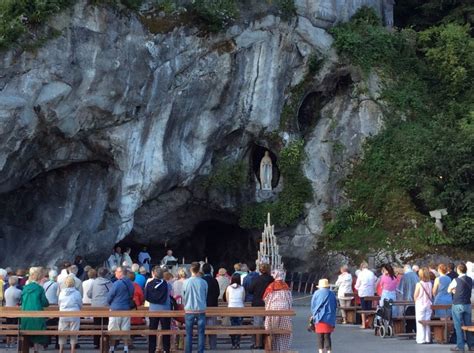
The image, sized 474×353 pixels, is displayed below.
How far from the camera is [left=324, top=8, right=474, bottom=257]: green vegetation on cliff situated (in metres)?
29.2

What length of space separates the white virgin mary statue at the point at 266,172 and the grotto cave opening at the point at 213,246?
2.59 metres

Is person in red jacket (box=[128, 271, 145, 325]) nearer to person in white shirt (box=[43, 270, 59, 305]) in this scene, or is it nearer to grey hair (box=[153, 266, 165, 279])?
grey hair (box=[153, 266, 165, 279])

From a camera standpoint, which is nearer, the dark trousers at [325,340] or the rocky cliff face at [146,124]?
the dark trousers at [325,340]

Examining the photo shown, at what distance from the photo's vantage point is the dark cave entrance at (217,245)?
34.3 meters

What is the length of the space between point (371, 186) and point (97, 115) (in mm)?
9540

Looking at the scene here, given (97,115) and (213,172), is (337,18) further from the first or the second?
(97,115)

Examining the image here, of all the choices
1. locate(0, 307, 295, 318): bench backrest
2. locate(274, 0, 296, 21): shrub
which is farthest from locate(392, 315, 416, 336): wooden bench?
locate(274, 0, 296, 21): shrub

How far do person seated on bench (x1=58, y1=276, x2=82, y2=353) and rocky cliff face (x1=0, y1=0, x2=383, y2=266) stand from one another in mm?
10873

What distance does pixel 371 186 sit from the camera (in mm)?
30609

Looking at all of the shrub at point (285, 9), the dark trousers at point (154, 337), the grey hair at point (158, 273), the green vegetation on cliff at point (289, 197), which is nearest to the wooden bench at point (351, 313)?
the dark trousers at point (154, 337)

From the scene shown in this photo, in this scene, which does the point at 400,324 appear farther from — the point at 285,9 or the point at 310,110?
the point at 285,9

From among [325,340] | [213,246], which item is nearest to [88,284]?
[325,340]

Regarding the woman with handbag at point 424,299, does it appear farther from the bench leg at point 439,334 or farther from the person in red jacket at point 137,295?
the person in red jacket at point 137,295

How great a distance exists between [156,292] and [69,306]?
152 cm
